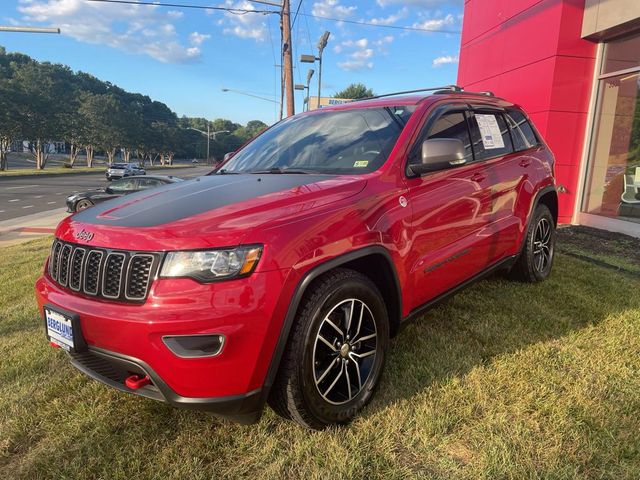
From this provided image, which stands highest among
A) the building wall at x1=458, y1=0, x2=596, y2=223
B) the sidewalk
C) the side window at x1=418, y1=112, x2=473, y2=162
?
the building wall at x1=458, y1=0, x2=596, y2=223

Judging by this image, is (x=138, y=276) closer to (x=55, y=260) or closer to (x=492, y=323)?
(x=55, y=260)

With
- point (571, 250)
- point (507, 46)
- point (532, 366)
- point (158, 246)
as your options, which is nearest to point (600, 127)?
point (507, 46)

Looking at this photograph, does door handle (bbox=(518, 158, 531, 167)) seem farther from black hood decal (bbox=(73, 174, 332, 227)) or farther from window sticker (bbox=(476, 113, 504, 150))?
black hood decal (bbox=(73, 174, 332, 227))

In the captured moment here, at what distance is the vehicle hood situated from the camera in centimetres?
204

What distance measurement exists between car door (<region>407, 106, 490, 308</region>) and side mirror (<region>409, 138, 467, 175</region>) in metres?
0.06

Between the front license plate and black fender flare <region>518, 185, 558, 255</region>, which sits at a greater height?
black fender flare <region>518, 185, 558, 255</region>

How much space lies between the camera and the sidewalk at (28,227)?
35.9ft

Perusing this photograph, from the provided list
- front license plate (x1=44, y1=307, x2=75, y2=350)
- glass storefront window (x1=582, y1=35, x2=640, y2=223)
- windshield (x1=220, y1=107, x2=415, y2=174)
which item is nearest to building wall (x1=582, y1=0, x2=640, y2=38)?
glass storefront window (x1=582, y1=35, x2=640, y2=223)

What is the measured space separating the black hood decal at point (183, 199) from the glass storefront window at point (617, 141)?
7902mm

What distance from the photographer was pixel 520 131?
4.57 meters

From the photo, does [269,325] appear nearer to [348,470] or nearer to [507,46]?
[348,470]

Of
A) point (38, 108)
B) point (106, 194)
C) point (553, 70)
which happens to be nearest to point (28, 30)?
point (106, 194)

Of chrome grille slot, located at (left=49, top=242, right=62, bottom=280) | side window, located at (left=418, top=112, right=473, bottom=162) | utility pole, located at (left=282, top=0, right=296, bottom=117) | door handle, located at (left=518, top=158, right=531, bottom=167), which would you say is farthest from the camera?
utility pole, located at (left=282, top=0, right=296, bottom=117)

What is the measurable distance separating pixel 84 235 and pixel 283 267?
104 cm
